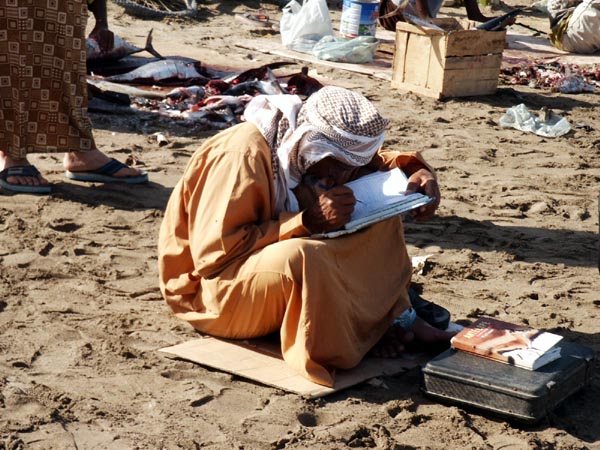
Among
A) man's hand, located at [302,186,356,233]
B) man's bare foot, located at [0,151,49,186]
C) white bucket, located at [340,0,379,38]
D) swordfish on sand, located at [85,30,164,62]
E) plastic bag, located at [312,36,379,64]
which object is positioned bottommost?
man's bare foot, located at [0,151,49,186]

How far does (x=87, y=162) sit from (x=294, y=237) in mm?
2501

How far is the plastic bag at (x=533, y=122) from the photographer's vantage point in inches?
291

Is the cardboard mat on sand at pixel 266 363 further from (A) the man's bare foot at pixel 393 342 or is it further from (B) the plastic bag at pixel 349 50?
(B) the plastic bag at pixel 349 50

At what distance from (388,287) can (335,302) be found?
429 mm

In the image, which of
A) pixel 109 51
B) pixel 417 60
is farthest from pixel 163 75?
pixel 417 60

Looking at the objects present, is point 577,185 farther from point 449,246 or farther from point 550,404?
point 550,404

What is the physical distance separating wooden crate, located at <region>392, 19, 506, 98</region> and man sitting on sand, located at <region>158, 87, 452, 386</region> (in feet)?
14.1

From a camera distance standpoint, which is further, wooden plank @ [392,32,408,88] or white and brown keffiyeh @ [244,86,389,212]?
wooden plank @ [392,32,408,88]

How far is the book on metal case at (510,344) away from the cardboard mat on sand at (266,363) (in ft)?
1.00

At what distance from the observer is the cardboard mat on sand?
11.6ft

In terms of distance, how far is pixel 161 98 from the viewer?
7.57 metres

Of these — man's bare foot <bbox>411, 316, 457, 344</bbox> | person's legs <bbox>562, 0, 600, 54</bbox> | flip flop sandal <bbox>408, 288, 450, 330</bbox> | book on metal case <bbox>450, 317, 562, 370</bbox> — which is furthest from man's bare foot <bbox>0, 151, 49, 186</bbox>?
person's legs <bbox>562, 0, 600, 54</bbox>

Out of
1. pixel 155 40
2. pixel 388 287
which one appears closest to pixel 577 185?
pixel 388 287

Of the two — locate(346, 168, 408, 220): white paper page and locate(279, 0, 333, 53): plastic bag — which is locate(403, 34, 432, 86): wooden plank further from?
locate(346, 168, 408, 220): white paper page
